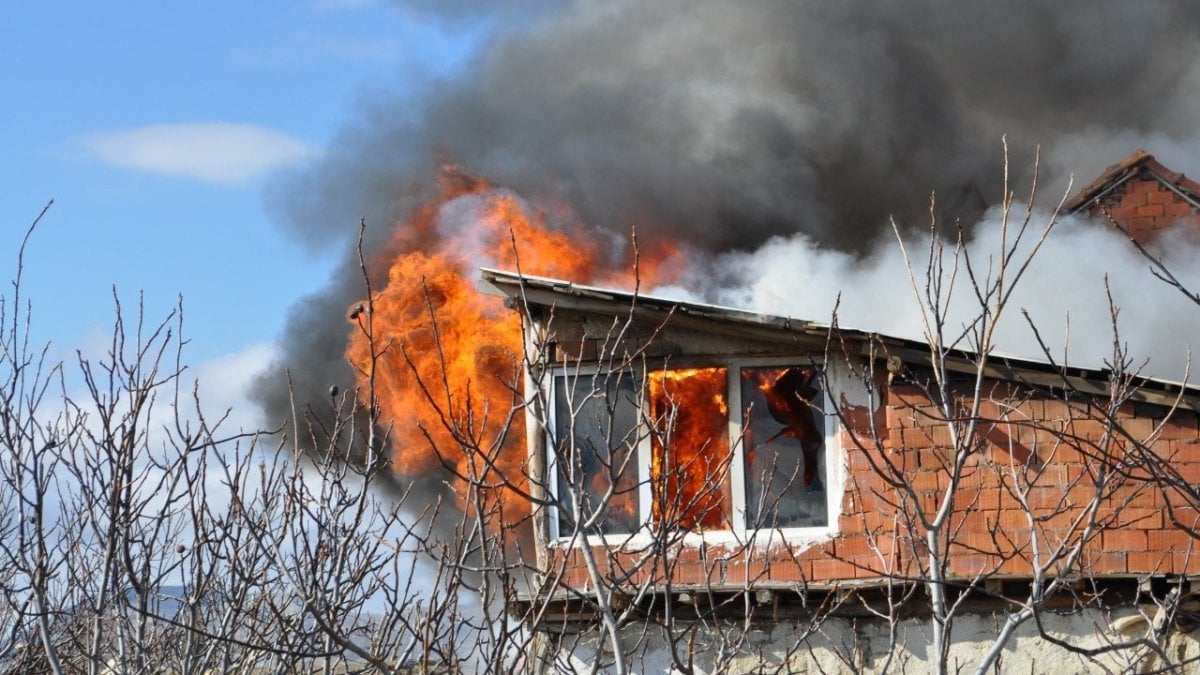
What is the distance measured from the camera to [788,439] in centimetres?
1211

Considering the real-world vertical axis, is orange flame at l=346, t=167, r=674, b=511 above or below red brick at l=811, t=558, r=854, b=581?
above

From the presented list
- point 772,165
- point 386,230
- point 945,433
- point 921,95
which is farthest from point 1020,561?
point 921,95

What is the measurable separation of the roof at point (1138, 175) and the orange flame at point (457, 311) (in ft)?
20.0

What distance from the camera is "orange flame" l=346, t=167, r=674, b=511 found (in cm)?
1524

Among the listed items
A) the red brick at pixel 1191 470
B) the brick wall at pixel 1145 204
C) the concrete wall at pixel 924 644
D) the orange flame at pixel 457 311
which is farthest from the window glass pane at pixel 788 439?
the brick wall at pixel 1145 204

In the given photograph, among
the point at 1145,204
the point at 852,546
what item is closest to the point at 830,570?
the point at 852,546

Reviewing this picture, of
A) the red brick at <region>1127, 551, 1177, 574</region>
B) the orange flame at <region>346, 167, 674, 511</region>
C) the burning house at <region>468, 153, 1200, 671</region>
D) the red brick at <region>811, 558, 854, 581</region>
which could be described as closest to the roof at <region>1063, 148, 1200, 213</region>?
the orange flame at <region>346, 167, 674, 511</region>

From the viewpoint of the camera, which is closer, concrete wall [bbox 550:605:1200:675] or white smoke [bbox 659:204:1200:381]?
concrete wall [bbox 550:605:1200:675]

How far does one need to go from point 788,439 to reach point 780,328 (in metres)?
0.93

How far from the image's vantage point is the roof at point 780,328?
1127cm

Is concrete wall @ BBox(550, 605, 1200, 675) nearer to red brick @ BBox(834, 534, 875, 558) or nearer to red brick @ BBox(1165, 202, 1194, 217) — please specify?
red brick @ BBox(834, 534, 875, 558)

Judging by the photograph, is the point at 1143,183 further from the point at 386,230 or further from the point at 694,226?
the point at 386,230

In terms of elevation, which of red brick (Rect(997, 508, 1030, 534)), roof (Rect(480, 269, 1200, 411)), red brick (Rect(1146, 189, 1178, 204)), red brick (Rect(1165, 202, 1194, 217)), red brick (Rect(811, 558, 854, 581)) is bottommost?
red brick (Rect(811, 558, 854, 581))

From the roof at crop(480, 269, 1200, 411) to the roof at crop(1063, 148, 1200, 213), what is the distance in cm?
766
